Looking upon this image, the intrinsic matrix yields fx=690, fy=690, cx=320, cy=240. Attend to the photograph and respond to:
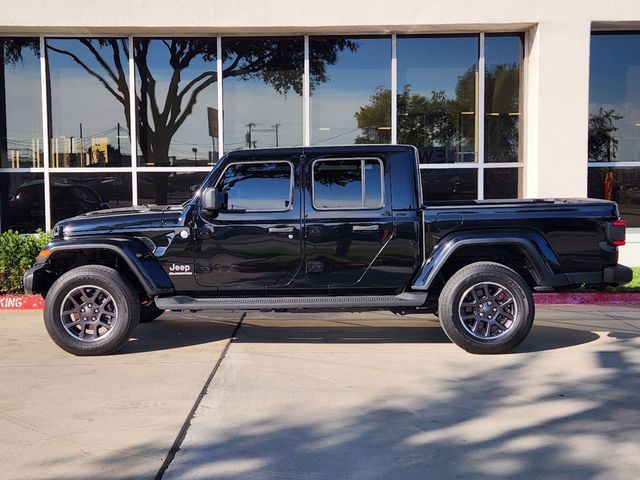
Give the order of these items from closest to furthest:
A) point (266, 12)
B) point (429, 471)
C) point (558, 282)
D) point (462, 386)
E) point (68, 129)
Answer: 1. point (429, 471)
2. point (462, 386)
3. point (558, 282)
4. point (266, 12)
5. point (68, 129)

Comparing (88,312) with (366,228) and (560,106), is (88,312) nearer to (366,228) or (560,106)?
(366,228)

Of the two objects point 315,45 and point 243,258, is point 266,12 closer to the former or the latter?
point 315,45

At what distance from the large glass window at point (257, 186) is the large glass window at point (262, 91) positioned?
202 inches

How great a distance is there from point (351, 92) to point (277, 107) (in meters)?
1.32

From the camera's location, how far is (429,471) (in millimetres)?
4109

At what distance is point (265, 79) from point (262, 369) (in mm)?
6987

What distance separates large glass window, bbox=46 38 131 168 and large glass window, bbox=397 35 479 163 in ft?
15.8

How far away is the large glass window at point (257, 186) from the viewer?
6.87m

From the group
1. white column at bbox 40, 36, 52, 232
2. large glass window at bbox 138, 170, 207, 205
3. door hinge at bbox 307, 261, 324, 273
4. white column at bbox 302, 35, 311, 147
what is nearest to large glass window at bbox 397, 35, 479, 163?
white column at bbox 302, 35, 311, 147

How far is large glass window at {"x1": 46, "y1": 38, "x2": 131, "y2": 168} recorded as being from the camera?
465 inches

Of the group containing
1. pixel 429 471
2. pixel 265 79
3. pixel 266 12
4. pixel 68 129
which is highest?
pixel 266 12

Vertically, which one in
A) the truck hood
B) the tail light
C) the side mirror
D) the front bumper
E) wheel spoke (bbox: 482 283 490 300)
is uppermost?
the side mirror

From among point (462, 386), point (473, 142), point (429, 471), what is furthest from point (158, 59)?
point (429, 471)

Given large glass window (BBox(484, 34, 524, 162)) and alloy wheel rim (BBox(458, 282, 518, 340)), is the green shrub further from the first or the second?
large glass window (BBox(484, 34, 524, 162))
